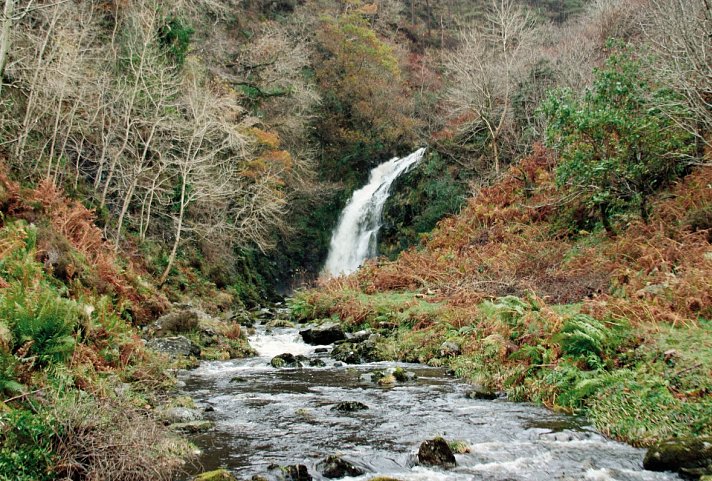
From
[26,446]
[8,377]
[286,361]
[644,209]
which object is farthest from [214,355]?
[644,209]

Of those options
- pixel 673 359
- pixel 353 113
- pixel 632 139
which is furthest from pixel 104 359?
pixel 353 113

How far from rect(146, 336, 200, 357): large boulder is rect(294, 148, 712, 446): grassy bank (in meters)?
3.77

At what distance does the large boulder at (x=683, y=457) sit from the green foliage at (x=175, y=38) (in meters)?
20.8

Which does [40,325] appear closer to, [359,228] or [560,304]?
[560,304]

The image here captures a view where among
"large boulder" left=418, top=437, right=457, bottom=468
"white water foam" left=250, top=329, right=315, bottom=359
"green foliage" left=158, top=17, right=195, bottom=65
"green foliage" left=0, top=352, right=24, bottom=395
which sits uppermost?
"green foliage" left=158, top=17, right=195, bottom=65

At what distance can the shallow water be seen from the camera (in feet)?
16.4

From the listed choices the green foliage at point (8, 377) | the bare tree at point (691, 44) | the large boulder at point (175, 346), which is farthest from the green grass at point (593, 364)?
the green foliage at point (8, 377)

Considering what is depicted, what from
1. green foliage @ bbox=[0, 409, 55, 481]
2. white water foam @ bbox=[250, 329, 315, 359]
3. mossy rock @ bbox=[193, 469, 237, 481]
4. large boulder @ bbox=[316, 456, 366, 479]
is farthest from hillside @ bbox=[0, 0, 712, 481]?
large boulder @ bbox=[316, 456, 366, 479]

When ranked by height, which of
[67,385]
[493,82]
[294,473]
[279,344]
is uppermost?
[493,82]

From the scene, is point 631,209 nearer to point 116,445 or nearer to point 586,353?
point 586,353

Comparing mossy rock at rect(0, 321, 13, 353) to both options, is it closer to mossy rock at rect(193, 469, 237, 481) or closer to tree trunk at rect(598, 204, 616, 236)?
mossy rock at rect(193, 469, 237, 481)

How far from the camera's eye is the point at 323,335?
45.6 feet

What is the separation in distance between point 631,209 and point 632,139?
7.47ft

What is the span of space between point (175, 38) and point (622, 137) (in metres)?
16.7
